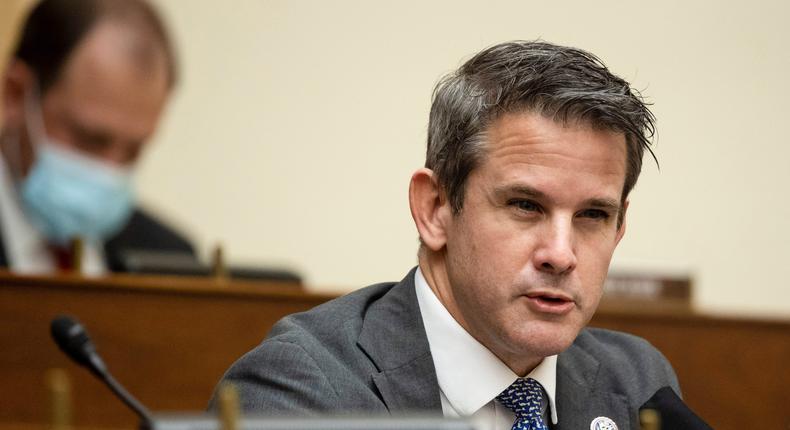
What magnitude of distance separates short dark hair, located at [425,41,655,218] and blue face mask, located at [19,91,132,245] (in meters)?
3.84

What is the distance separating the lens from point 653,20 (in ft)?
21.5

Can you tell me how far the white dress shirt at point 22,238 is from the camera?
18.6ft

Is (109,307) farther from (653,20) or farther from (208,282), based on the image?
(653,20)

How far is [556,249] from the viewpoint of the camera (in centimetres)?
218

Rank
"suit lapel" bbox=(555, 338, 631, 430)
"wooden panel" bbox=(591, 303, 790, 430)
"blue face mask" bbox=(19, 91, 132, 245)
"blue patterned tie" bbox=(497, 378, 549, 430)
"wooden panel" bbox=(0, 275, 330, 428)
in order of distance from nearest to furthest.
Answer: "blue patterned tie" bbox=(497, 378, 549, 430)
"suit lapel" bbox=(555, 338, 631, 430)
"wooden panel" bbox=(0, 275, 330, 428)
"wooden panel" bbox=(591, 303, 790, 430)
"blue face mask" bbox=(19, 91, 132, 245)

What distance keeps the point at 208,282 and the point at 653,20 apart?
332cm

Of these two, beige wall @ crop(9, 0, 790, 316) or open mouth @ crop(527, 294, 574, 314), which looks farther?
beige wall @ crop(9, 0, 790, 316)

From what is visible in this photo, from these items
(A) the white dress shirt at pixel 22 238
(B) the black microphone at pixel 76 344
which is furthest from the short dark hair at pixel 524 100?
(A) the white dress shirt at pixel 22 238

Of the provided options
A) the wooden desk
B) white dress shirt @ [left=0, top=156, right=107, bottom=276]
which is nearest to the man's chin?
the wooden desk

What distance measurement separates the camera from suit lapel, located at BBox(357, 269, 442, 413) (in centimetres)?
226

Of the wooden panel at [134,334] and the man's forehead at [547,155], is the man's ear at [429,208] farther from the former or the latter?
the wooden panel at [134,334]

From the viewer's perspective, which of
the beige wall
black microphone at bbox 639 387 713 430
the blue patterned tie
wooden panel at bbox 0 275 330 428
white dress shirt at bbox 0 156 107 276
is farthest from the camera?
the beige wall

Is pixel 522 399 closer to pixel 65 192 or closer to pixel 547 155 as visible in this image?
pixel 547 155

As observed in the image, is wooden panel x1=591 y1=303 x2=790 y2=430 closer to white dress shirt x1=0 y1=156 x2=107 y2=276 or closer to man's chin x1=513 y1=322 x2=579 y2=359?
man's chin x1=513 y1=322 x2=579 y2=359
